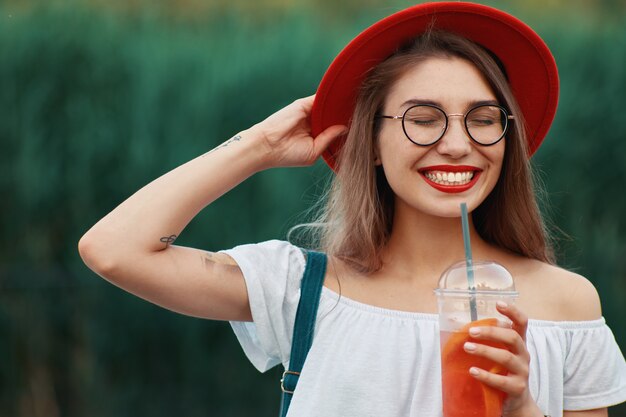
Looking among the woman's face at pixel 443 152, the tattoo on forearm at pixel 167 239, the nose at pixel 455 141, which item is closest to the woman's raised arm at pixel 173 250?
the tattoo on forearm at pixel 167 239

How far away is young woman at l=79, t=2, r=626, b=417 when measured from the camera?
2150mm

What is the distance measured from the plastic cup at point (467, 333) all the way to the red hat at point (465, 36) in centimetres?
67

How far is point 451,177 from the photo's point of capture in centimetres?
218

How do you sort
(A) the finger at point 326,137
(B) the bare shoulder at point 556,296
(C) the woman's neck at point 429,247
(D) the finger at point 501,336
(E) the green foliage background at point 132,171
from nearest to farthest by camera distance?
(D) the finger at point 501,336, (B) the bare shoulder at point 556,296, (C) the woman's neck at point 429,247, (A) the finger at point 326,137, (E) the green foliage background at point 132,171

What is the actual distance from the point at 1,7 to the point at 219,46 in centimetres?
97

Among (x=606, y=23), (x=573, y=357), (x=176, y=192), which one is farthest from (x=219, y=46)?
(x=573, y=357)

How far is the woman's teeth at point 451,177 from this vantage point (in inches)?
85.7

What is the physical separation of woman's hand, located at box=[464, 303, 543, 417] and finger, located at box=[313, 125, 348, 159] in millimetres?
797

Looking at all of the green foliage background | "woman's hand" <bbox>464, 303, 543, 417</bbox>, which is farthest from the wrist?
the green foliage background

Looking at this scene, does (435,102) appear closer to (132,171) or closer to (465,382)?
(465,382)

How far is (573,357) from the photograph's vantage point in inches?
86.3

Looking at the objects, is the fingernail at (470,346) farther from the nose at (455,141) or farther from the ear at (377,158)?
the ear at (377,158)

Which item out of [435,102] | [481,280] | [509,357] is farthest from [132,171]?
[509,357]

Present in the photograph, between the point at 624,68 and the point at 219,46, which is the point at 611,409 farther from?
the point at 219,46
